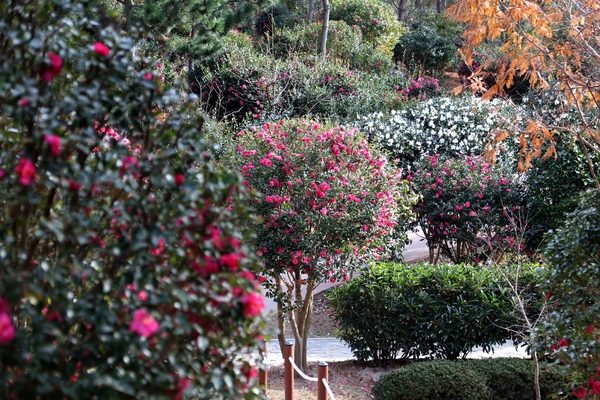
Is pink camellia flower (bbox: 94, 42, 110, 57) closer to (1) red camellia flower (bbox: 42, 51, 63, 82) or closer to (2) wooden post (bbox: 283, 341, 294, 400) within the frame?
(1) red camellia flower (bbox: 42, 51, 63, 82)

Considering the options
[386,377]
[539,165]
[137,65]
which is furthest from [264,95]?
[137,65]

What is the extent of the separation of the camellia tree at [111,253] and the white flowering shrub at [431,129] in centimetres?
947

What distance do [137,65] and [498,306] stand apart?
17.3 feet

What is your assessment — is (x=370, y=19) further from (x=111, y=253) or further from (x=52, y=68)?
(x=111, y=253)

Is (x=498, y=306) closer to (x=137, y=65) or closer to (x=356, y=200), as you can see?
(x=356, y=200)

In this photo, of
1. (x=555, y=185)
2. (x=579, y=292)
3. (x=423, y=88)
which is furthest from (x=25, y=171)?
(x=423, y=88)

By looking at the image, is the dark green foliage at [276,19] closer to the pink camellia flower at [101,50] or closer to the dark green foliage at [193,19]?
the dark green foliage at [193,19]

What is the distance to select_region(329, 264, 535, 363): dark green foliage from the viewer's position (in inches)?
263

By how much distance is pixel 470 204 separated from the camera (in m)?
9.73

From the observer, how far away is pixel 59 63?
1723 mm

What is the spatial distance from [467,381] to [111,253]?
4.94 meters

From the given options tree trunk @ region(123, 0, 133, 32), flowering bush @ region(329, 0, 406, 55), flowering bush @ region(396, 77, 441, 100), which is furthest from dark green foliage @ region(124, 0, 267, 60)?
flowering bush @ region(329, 0, 406, 55)

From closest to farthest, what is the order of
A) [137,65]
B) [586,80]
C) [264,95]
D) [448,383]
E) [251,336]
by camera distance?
[251,336] → [137,65] → [586,80] → [448,383] → [264,95]

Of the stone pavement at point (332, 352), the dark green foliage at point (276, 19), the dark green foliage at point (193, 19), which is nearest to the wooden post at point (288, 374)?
the stone pavement at point (332, 352)
